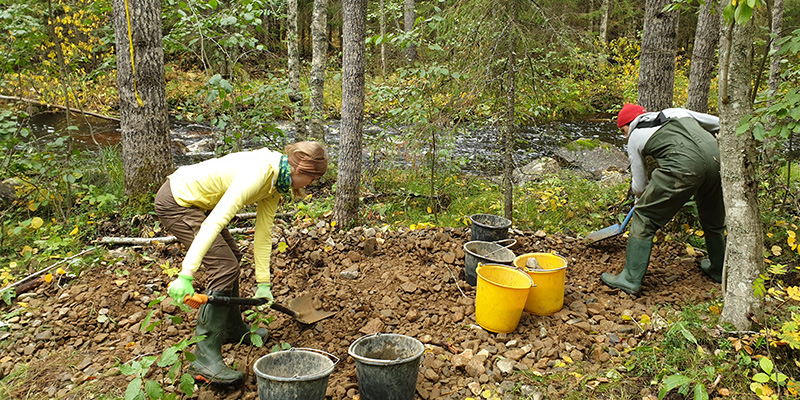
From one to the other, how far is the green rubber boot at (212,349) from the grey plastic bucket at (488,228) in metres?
2.42

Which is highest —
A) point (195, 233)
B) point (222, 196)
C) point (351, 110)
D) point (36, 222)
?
point (351, 110)

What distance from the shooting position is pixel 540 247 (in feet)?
15.5

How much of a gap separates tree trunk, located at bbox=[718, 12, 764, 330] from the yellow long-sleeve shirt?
2.74 meters

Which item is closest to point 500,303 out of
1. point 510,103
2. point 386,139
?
point 510,103

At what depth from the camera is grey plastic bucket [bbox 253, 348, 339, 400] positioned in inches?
92.9

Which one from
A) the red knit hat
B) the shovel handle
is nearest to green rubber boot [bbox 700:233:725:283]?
the red knit hat

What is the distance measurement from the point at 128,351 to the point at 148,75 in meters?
2.98

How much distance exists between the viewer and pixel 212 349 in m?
2.86

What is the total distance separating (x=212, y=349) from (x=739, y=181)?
11.1 ft

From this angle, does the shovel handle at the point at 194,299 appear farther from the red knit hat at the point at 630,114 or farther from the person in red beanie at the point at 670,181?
the red knit hat at the point at 630,114

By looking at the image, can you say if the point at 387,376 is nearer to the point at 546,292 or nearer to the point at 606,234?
→ the point at 546,292

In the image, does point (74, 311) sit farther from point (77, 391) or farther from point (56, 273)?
point (77, 391)

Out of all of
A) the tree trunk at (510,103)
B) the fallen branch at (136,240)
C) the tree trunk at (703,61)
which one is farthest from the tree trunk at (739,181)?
the fallen branch at (136,240)

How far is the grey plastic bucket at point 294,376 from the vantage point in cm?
236
